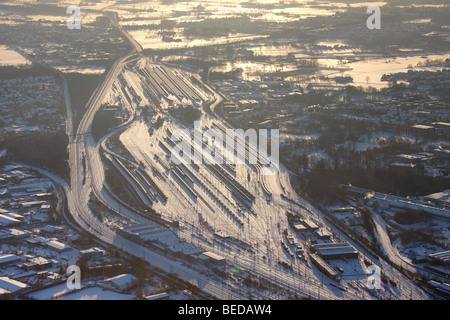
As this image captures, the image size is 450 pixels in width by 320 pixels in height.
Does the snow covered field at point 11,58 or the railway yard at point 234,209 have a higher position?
the snow covered field at point 11,58

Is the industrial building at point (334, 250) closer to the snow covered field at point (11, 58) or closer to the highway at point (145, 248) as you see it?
the highway at point (145, 248)

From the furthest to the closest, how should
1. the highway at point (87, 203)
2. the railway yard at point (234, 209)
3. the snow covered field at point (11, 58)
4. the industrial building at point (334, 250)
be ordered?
the snow covered field at point (11, 58) < the industrial building at point (334, 250) < the railway yard at point (234, 209) < the highway at point (87, 203)

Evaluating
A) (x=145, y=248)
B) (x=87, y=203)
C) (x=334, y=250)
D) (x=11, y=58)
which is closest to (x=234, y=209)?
(x=145, y=248)

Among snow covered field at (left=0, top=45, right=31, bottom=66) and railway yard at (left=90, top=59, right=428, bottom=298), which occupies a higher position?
snow covered field at (left=0, top=45, right=31, bottom=66)

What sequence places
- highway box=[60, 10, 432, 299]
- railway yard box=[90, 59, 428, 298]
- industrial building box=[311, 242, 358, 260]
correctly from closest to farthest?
highway box=[60, 10, 432, 299]
railway yard box=[90, 59, 428, 298]
industrial building box=[311, 242, 358, 260]

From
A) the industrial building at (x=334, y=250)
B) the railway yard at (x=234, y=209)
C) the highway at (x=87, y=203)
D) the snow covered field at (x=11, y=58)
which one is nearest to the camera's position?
the highway at (x=87, y=203)

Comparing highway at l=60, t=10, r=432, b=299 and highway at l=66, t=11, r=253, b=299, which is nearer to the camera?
highway at l=60, t=10, r=432, b=299

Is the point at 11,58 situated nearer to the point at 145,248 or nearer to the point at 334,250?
the point at 145,248

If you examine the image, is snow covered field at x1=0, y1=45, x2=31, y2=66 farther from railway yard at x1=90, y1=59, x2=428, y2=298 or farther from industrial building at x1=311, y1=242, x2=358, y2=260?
industrial building at x1=311, y1=242, x2=358, y2=260

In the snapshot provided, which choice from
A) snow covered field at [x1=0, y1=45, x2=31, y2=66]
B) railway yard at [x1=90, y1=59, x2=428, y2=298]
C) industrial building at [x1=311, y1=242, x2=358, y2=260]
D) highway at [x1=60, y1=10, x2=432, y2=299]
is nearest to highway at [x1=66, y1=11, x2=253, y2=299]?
highway at [x1=60, y1=10, x2=432, y2=299]

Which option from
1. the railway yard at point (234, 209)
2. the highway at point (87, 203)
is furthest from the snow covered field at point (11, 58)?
the railway yard at point (234, 209)

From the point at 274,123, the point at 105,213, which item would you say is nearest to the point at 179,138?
the point at 274,123
